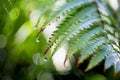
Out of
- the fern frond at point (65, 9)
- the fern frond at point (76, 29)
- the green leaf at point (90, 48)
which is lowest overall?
the green leaf at point (90, 48)

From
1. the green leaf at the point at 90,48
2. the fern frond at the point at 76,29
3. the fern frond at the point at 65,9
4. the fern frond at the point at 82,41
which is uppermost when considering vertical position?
the fern frond at the point at 65,9

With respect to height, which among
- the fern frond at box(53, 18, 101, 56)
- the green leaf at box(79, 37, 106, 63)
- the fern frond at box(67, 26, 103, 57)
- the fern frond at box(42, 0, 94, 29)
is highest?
the fern frond at box(42, 0, 94, 29)

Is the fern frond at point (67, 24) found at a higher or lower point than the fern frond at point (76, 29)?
higher

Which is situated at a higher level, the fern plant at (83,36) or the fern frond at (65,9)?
the fern frond at (65,9)

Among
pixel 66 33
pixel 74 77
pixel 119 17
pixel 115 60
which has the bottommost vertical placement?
pixel 74 77

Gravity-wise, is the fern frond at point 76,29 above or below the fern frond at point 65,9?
below

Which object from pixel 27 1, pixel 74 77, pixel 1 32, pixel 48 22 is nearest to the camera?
pixel 48 22

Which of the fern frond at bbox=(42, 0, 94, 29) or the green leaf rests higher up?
the fern frond at bbox=(42, 0, 94, 29)

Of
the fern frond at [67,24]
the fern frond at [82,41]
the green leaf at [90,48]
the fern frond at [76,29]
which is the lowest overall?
the green leaf at [90,48]

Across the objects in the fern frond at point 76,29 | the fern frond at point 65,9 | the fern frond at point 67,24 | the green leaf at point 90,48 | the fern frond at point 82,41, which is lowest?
the green leaf at point 90,48

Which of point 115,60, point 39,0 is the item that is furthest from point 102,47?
point 39,0

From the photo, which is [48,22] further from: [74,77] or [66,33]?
[74,77]
